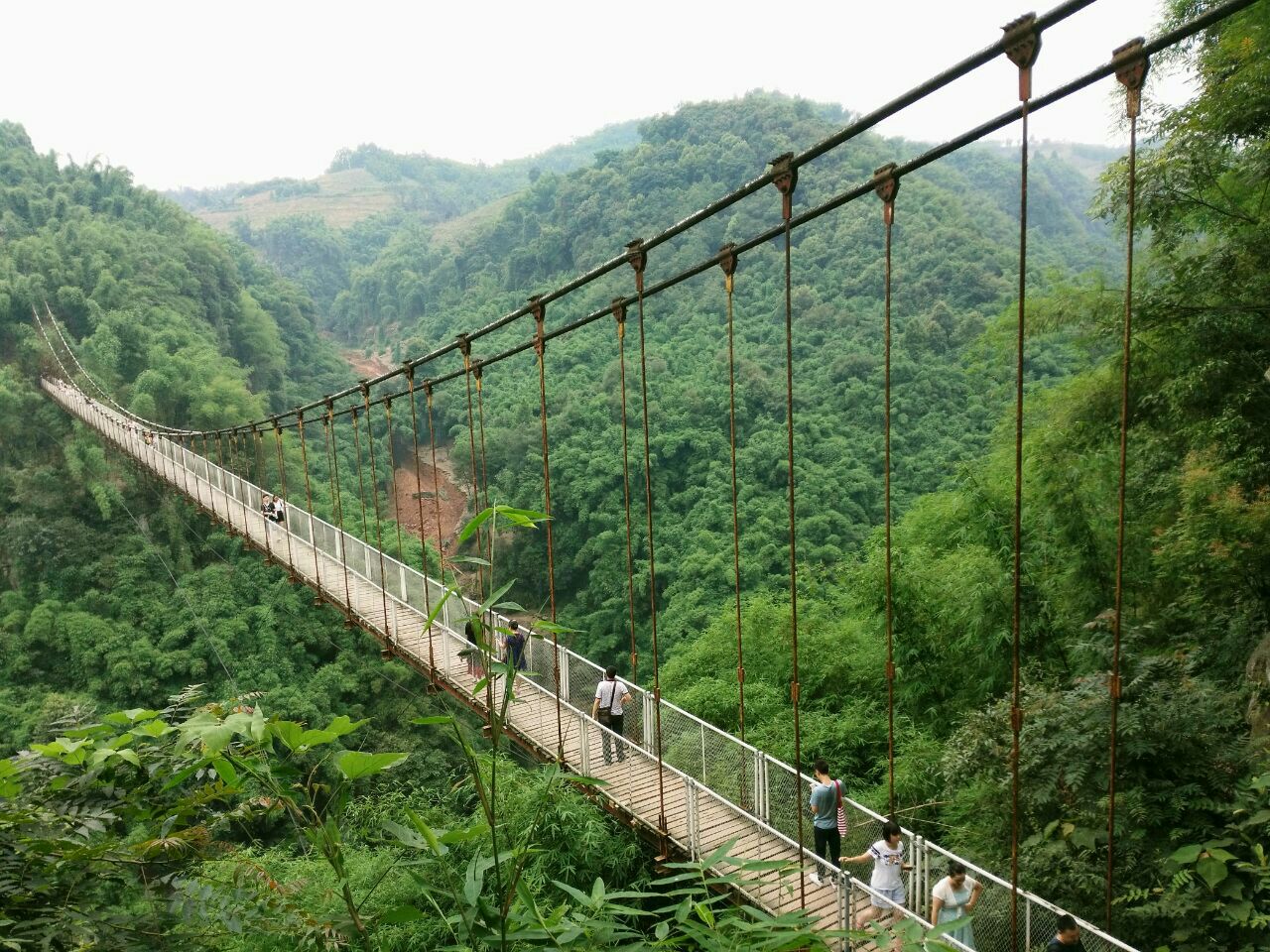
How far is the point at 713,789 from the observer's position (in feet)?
14.4

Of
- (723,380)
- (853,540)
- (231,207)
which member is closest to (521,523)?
(853,540)

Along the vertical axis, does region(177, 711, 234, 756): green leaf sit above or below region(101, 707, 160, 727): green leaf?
above

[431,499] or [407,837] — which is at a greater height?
[407,837]

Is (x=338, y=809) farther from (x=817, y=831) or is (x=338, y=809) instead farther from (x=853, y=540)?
(x=853, y=540)

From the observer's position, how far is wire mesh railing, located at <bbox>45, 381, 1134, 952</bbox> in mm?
3146

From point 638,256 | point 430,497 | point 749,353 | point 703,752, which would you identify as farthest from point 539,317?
point 430,497

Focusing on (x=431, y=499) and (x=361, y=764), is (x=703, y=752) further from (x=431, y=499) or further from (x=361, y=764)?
(x=431, y=499)

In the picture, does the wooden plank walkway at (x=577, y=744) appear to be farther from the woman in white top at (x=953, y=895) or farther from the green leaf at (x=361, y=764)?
the woman in white top at (x=953, y=895)

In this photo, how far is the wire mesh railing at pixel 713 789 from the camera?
3.15m

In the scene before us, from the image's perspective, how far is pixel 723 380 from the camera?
20.3 meters

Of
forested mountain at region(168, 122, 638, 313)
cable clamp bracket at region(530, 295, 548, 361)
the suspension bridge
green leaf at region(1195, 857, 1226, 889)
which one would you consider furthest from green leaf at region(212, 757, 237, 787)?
forested mountain at region(168, 122, 638, 313)

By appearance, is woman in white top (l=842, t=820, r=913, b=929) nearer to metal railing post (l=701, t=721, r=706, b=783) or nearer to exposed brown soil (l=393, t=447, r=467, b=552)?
metal railing post (l=701, t=721, r=706, b=783)

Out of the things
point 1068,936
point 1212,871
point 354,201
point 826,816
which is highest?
point 354,201

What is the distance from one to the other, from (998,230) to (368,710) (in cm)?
2184
